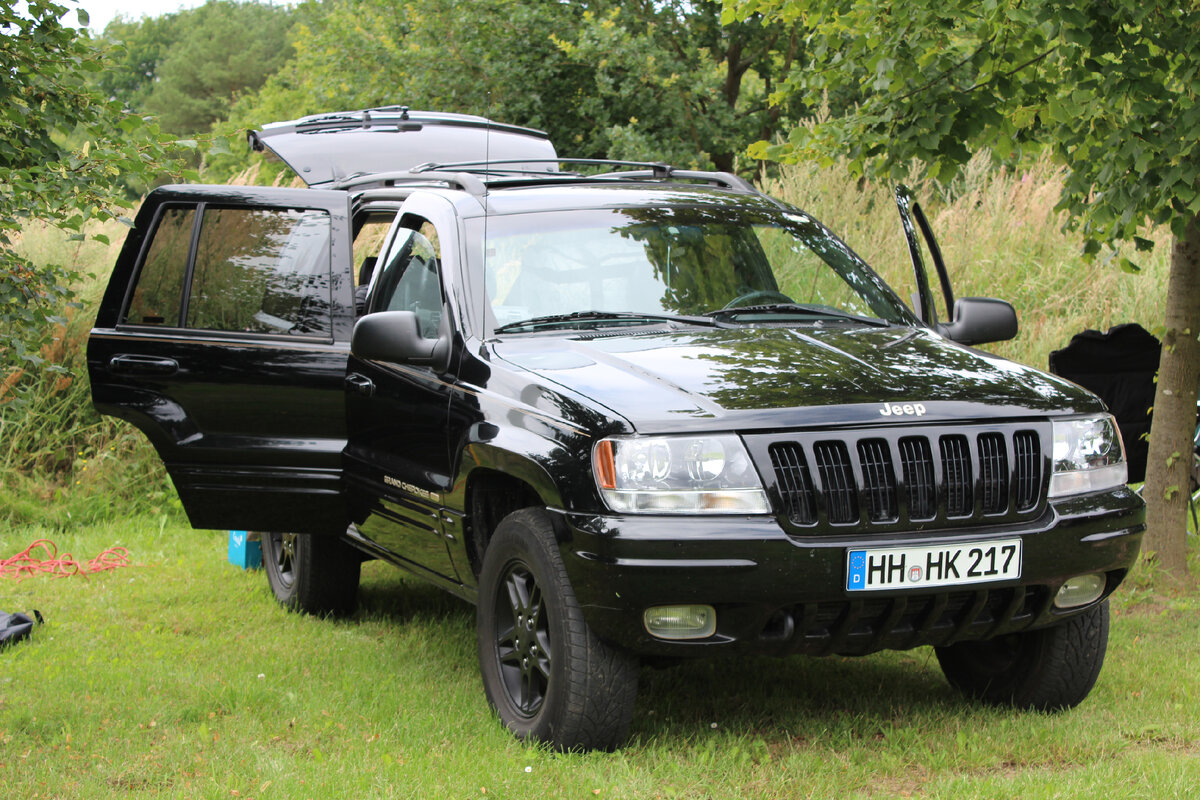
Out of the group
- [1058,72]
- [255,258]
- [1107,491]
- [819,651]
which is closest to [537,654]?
[819,651]

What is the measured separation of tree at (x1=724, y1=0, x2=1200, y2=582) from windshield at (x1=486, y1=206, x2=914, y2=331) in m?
1.18

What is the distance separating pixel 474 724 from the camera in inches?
182

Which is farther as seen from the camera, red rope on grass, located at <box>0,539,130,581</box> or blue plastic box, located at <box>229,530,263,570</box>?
red rope on grass, located at <box>0,539,130,581</box>

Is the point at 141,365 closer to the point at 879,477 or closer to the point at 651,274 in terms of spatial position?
the point at 651,274

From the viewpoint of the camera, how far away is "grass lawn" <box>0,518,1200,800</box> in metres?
4.01

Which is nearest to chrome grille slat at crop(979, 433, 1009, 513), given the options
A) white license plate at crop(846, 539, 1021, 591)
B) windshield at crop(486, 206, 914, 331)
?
white license plate at crop(846, 539, 1021, 591)

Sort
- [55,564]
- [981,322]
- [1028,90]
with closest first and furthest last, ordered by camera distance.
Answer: [981,322]
[1028,90]
[55,564]

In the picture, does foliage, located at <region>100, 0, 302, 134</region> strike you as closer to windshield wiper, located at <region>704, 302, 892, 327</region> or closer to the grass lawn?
the grass lawn

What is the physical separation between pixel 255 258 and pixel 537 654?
2548mm

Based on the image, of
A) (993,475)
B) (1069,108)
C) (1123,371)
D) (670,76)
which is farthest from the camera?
(670,76)

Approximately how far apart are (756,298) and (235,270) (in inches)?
92.9

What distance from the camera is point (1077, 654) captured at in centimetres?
461

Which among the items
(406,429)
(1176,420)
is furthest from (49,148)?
(1176,420)

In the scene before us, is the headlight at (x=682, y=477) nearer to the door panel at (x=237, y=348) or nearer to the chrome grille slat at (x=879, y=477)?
the chrome grille slat at (x=879, y=477)
